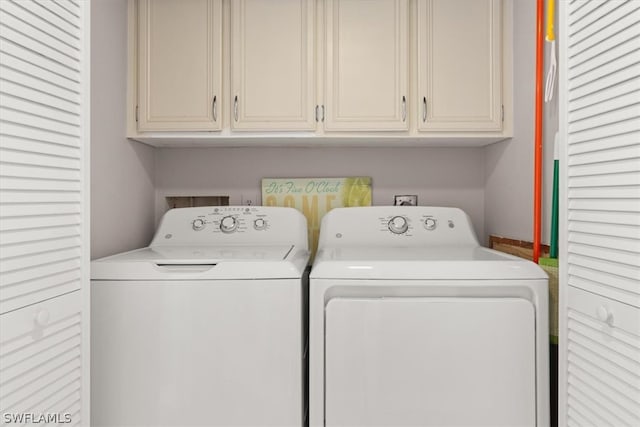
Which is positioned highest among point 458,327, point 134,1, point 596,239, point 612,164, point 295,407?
point 134,1

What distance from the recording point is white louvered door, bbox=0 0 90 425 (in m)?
1.05

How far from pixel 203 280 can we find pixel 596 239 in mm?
1079

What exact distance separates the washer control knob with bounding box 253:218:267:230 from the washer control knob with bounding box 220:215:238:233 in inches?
3.2

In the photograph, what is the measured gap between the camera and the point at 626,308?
106cm

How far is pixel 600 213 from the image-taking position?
3.81 ft

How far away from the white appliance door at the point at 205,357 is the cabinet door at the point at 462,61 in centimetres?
106

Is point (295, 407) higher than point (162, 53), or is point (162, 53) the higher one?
point (162, 53)

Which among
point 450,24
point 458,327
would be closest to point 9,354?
point 458,327

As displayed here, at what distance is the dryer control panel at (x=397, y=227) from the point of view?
2080 millimetres

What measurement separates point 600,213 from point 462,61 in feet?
3.48

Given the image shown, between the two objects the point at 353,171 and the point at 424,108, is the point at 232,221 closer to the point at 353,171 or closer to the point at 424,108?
the point at 353,171

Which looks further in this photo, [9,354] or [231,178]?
[231,178]

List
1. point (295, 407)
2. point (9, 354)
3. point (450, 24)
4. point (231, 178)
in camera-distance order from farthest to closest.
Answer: point (231, 178)
point (450, 24)
point (295, 407)
point (9, 354)

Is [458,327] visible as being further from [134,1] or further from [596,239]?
[134,1]
